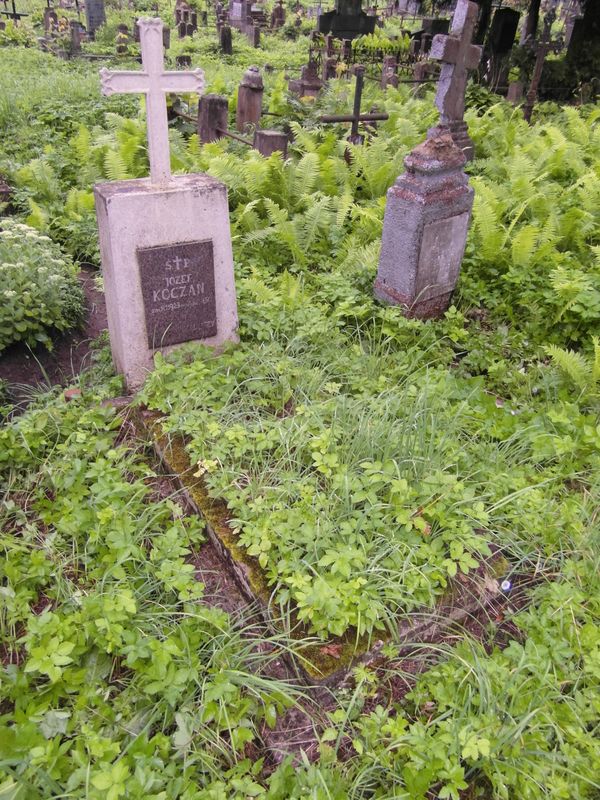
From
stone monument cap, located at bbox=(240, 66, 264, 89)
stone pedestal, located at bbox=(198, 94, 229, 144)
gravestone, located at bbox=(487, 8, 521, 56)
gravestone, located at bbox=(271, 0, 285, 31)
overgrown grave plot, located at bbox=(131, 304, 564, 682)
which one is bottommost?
overgrown grave plot, located at bbox=(131, 304, 564, 682)

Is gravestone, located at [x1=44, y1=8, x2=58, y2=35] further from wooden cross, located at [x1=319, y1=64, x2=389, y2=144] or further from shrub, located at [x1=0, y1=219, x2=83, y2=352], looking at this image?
shrub, located at [x1=0, y1=219, x2=83, y2=352]

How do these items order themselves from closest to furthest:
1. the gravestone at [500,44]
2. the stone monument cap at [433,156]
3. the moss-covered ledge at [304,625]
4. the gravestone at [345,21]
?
the moss-covered ledge at [304,625] < the stone monument cap at [433,156] < the gravestone at [500,44] < the gravestone at [345,21]

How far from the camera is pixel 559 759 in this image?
1959mm

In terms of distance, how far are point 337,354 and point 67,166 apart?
4.94 metres

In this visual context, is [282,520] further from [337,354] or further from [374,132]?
[374,132]

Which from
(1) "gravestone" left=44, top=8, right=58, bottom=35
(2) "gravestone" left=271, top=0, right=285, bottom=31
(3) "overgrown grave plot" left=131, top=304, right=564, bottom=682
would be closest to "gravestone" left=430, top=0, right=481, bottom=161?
(3) "overgrown grave plot" left=131, top=304, right=564, bottom=682

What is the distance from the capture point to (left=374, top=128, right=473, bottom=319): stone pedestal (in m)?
4.20

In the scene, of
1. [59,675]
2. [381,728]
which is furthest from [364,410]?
[59,675]

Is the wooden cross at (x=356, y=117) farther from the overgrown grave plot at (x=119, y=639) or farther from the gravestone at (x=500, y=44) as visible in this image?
the gravestone at (x=500, y=44)

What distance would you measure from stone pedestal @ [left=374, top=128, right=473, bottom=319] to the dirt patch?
2289mm

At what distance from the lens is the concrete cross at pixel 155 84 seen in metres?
3.24

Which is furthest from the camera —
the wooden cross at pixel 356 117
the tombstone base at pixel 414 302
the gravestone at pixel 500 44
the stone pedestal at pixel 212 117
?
the gravestone at pixel 500 44

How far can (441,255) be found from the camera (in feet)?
14.9

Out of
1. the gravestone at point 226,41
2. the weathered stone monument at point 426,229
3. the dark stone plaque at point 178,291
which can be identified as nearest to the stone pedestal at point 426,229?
the weathered stone monument at point 426,229
